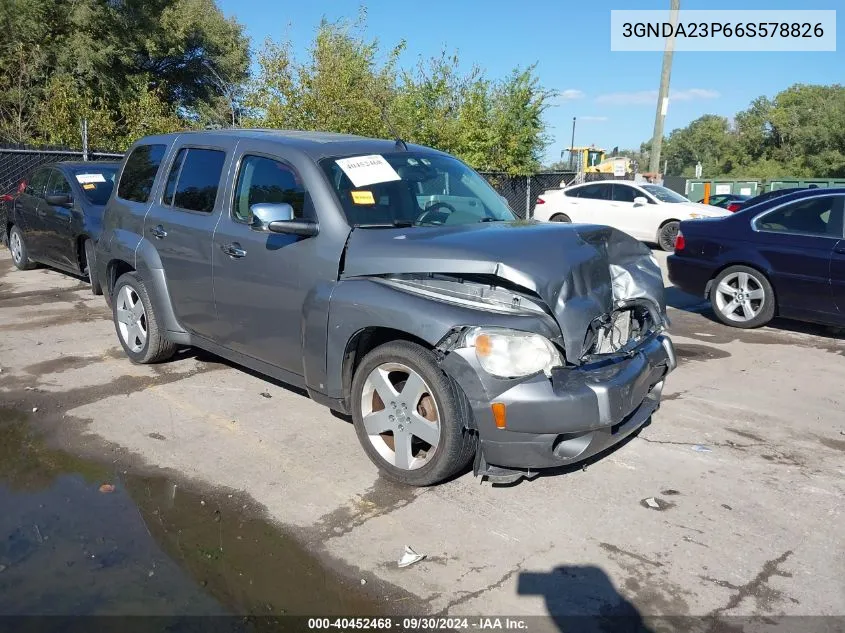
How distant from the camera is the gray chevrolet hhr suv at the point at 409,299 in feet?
11.8

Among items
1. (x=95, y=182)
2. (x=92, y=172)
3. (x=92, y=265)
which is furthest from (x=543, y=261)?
(x=92, y=172)

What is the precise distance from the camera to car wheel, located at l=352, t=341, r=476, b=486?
145 inches

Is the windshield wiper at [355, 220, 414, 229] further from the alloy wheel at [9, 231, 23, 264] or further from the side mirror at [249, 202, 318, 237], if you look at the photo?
the alloy wheel at [9, 231, 23, 264]

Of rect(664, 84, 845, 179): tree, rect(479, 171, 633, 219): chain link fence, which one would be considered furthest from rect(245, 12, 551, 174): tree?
rect(664, 84, 845, 179): tree

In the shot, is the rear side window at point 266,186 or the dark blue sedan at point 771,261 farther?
the dark blue sedan at point 771,261

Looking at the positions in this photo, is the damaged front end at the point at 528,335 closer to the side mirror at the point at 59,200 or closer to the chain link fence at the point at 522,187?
the side mirror at the point at 59,200

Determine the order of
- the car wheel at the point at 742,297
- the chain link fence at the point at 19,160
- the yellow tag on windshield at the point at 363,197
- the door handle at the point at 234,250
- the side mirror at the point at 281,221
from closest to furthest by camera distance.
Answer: the side mirror at the point at 281,221 → the yellow tag on windshield at the point at 363,197 → the door handle at the point at 234,250 → the car wheel at the point at 742,297 → the chain link fence at the point at 19,160

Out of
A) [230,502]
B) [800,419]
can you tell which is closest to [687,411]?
[800,419]

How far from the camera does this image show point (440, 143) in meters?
19.4

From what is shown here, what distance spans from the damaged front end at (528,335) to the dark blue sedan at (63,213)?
5.90 metres

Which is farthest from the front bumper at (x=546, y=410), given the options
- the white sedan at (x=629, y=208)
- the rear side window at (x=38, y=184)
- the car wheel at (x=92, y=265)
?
the white sedan at (x=629, y=208)

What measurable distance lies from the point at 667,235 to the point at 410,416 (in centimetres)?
1396

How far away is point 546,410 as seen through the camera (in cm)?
349

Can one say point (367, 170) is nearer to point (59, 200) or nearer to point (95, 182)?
point (59, 200)
